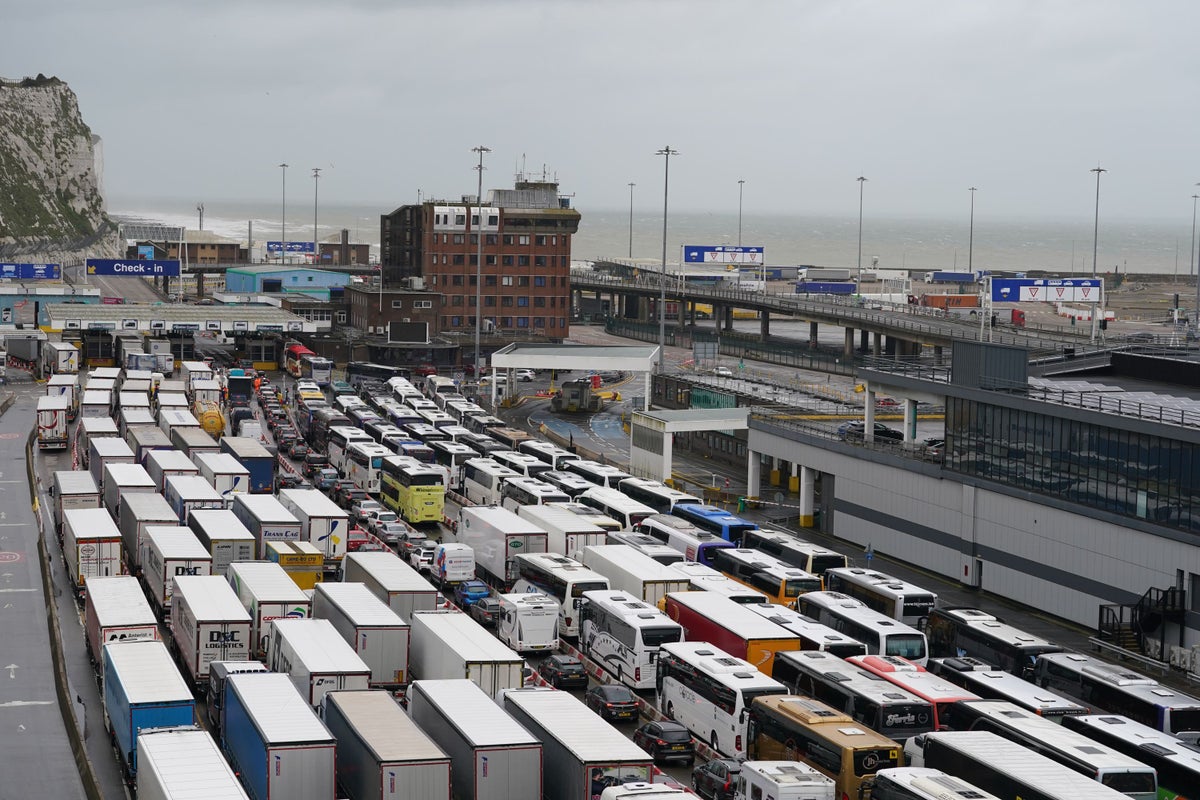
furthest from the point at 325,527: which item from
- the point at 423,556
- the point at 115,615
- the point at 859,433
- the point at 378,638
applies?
the point at 859,433

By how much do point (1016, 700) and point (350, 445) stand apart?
1366 inches

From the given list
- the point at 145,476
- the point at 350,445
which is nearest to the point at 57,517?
the point at 145,476

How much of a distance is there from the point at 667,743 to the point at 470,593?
40.7ft

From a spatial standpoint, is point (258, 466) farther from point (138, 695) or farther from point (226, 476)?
point (138, 695)

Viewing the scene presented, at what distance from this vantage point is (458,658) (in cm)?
2903

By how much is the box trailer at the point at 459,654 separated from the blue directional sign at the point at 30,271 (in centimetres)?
9136

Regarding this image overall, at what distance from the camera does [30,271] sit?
115 m

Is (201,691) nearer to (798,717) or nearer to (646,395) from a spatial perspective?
(798,717)

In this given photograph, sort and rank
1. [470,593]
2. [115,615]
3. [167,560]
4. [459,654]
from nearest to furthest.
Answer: [459,654] < [115,615] < [167,560] < [470,593]

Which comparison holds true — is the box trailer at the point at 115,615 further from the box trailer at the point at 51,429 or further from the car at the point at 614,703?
the box trailer at the point at 51,429

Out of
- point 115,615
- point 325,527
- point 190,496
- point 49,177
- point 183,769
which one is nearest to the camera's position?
point 183,769

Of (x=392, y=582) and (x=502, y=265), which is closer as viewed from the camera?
(x=392, y=582)

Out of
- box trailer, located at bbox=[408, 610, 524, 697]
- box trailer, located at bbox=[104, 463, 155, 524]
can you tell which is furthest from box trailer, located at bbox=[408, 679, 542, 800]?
box trailer, located at bbox=[104, 463, 155, 524]

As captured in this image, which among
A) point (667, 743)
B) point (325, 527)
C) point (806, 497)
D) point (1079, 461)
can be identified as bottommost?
point (667, 743)
